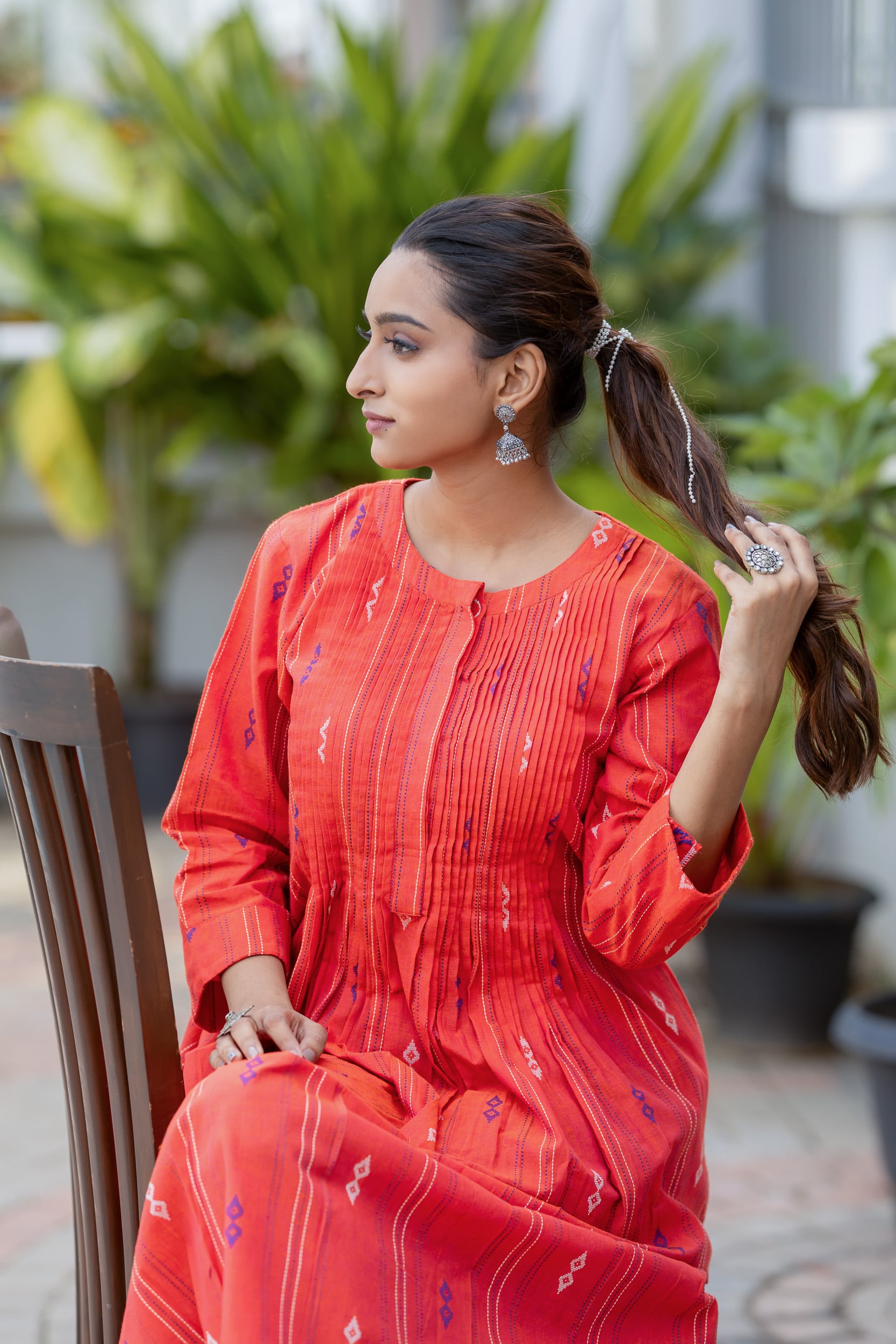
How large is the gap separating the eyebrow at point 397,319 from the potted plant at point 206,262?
10.9ft

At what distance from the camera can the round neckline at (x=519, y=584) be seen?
165 cm

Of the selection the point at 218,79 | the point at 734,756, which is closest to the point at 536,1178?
the point at 734,756

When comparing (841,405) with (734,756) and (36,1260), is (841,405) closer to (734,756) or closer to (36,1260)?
(734,756)

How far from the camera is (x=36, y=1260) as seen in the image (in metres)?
2.59

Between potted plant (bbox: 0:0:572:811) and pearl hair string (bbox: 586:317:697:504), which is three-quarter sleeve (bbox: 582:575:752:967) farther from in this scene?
potted plant (bbox: 0:0:572:811)

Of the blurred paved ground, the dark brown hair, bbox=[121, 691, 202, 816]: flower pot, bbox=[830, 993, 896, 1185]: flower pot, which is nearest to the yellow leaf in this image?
bbox=[121, 691, 202, 816]: flower pot

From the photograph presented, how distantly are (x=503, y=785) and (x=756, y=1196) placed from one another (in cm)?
160

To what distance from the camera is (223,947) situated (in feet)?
5.30

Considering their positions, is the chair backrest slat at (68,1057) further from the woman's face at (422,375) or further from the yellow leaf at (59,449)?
the yellow leaf at (59,449)

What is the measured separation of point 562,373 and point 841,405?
0.84m

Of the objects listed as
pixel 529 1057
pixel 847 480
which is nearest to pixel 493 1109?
pixel 529 1057

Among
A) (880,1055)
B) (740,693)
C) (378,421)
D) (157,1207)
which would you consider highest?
(378,421)

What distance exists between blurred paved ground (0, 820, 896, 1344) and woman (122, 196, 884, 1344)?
89 centimetres

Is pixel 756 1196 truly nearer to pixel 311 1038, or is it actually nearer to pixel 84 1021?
pixel 311 1038
